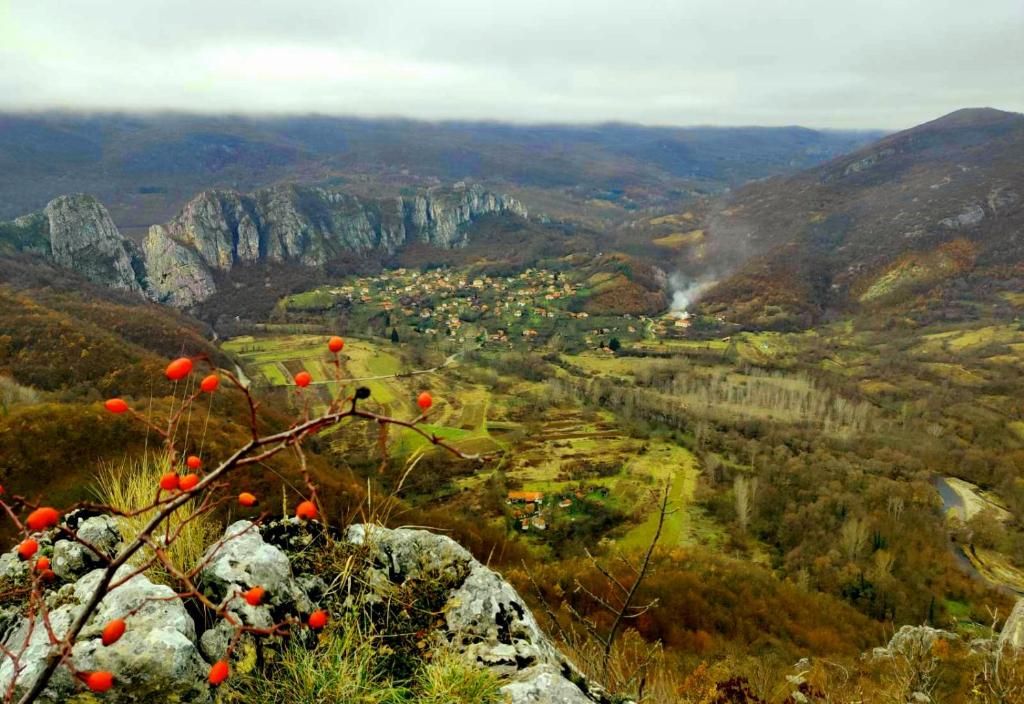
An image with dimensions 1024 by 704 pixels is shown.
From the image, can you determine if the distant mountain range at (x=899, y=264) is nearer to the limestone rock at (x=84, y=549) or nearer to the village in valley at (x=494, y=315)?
the village in valley at (x=494, y=315)

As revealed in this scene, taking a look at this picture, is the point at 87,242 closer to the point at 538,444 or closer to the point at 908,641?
the point at 538,444

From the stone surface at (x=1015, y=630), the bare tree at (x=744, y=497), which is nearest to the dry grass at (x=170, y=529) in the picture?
the stone surface at (x=1015, y=630)

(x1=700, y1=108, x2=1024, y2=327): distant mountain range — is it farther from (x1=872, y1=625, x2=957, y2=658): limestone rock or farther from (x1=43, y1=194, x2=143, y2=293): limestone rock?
(x1=43, y1=194, x2=143, y2=293): limestone rock

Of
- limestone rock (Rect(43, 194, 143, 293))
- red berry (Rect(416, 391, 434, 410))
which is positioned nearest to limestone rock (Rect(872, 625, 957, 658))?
red berry (Rect(416, 391, 434, 410))

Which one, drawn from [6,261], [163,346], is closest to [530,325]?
[163,346]

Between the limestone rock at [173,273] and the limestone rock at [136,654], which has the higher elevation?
the limestone rock at [136,654]
